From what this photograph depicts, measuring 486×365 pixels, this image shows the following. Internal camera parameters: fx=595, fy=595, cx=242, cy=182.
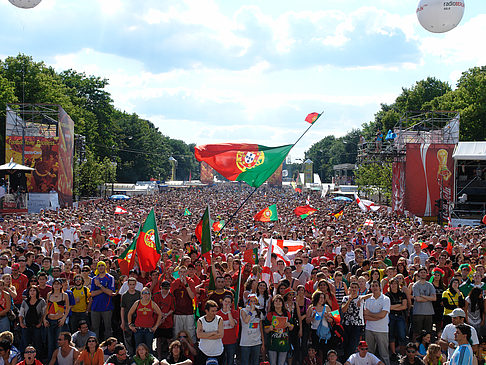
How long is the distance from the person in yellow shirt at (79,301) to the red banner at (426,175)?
1169 inches

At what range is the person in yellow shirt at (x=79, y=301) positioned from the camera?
9250 millimetres

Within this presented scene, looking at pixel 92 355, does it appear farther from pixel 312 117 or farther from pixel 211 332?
pixel 312 117

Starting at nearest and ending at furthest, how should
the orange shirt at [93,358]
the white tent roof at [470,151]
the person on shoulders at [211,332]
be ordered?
the orange shirt at [93,358] < the person on shoulders at [211,332] < the white tent roof at [470,151]

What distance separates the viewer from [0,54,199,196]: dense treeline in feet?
165

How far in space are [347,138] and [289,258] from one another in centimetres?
13111

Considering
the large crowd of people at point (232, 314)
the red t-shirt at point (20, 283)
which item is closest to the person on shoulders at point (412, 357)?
the large crowd of people at point (232, 314)

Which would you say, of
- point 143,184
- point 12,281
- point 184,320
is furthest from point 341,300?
point 143,184

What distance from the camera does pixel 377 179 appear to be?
5228 cm

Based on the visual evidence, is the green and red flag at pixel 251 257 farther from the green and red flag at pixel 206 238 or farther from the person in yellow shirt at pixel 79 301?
the person in yellow shirt at pixel 79 301

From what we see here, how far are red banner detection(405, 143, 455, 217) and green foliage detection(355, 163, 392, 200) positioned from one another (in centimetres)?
1258

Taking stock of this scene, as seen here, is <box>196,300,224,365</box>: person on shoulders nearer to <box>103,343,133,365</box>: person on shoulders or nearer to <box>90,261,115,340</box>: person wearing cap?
<box>103,343,133,365</box>: person on shoulders

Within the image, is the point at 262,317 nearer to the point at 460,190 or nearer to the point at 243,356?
the point at 243,356

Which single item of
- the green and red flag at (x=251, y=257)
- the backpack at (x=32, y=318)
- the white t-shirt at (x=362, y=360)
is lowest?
the white t-shirt at (x=362, y=360)

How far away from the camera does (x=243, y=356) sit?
27.1ft
